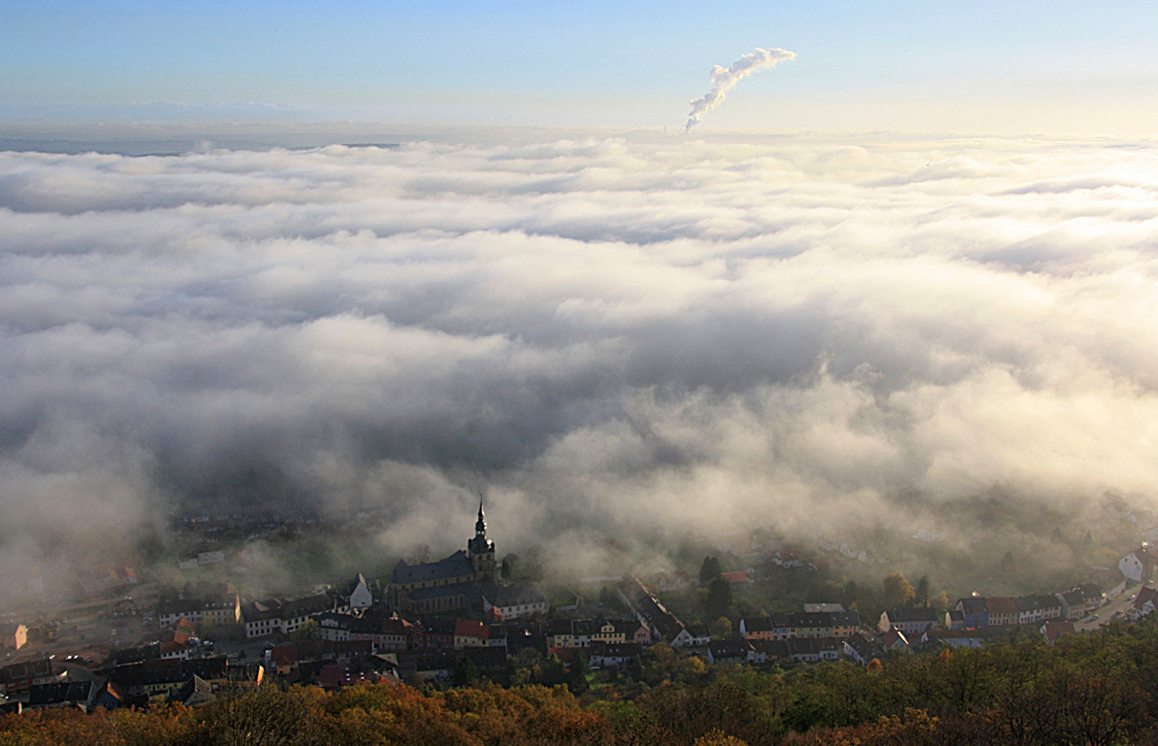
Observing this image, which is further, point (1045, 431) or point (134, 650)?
point (1045, 431)

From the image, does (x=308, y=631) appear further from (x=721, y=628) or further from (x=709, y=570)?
(x=709, y=570)

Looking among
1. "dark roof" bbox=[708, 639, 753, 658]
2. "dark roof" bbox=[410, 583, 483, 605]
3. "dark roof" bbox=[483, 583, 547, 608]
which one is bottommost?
"dark roof" bbox=[410, 583, 483, 605]

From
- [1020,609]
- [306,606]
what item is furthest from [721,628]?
[306,606]

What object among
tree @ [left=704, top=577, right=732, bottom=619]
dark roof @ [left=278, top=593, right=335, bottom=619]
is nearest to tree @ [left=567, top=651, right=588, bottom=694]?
tree @ [left=704, top=577, right=732, bottom=619]

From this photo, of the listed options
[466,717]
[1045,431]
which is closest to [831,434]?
[1045,431]

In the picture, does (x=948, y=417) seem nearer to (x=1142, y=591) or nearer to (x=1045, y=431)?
(x=1045, y=431)

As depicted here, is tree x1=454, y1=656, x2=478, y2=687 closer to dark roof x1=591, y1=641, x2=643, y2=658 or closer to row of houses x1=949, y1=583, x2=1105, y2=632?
dark roof x1=591, y1=641, x2=643, y2=658
